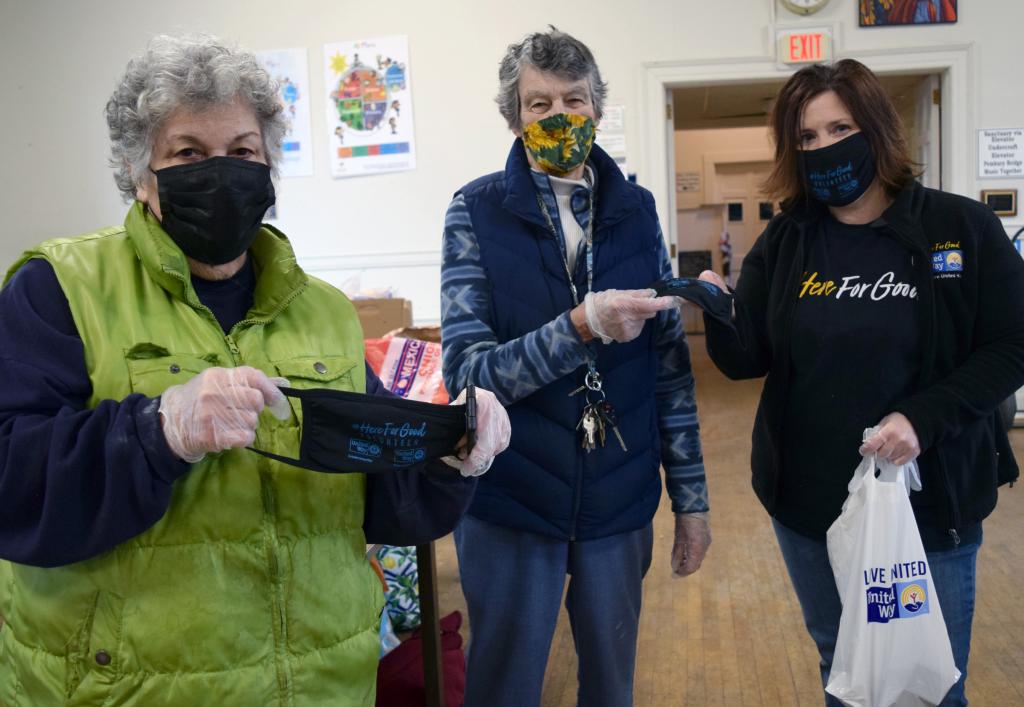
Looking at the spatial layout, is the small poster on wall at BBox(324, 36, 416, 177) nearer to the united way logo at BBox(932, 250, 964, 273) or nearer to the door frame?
the door frame

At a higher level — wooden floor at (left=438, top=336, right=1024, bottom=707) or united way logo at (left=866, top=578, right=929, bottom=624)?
united way logo at (left=866, top=578, right=929, bottom=624)

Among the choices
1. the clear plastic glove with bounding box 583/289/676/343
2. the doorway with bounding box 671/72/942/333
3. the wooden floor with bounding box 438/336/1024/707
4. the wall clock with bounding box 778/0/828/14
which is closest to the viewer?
the clear plastic glove with bounding box 583/289/676/343

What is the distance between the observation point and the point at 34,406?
99 centimetres

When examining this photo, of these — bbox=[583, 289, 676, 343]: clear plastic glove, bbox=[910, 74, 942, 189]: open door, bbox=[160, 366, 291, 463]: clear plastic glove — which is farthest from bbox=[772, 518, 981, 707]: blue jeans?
bbox=[910, 74, 942, 189]: open door

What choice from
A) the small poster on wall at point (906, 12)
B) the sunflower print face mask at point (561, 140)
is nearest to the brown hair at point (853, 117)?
the sunflower print face mask at point (561, 140)

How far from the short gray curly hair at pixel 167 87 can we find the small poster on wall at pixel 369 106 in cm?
471

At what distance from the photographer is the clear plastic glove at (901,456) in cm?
150

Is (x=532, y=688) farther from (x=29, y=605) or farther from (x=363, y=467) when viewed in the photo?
(x=29, y=605)

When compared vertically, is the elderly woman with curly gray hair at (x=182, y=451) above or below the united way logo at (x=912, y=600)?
above

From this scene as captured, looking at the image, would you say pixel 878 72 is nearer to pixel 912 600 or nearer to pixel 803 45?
pixel 803 45

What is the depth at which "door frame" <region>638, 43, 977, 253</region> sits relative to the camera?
5.41 m

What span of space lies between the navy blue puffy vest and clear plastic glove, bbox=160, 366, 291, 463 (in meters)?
0.68

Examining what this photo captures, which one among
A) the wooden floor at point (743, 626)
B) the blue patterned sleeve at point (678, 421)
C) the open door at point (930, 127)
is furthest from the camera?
the open door at point (930, 127)

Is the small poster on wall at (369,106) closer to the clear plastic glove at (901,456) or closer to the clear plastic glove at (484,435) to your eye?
the clear plastic glove at (901,456)
